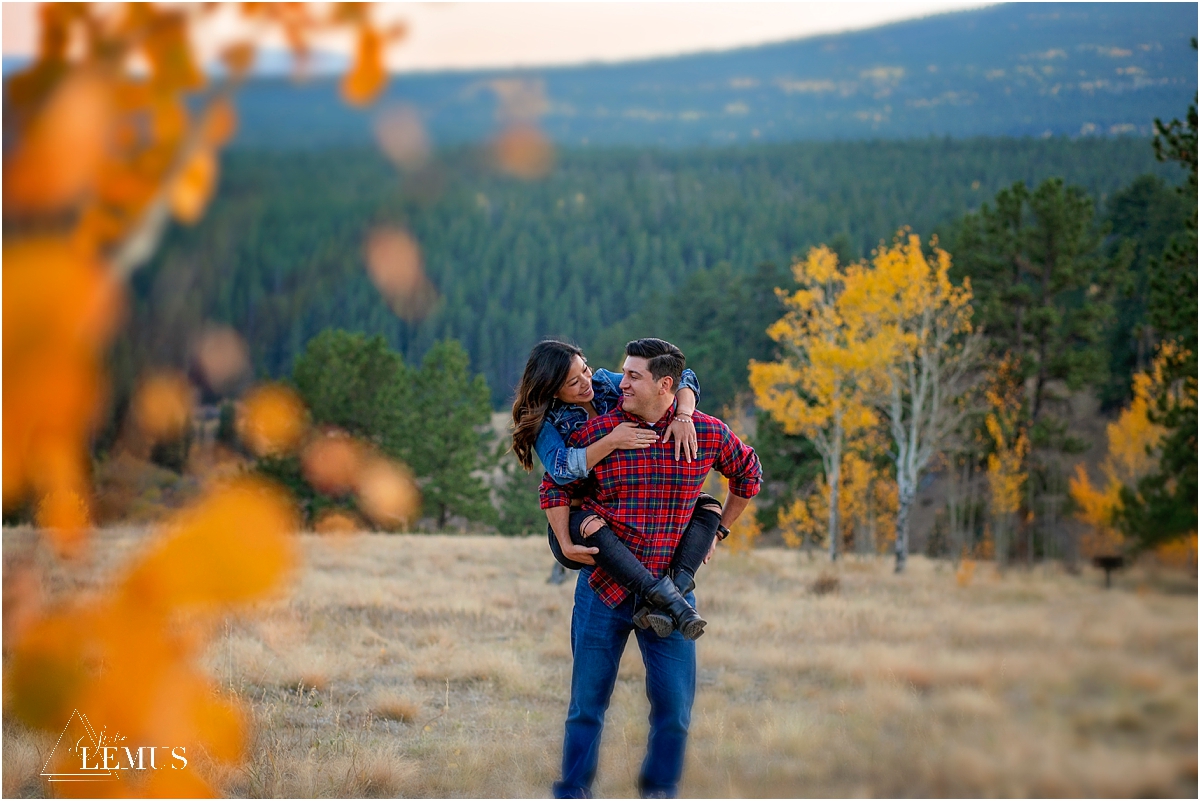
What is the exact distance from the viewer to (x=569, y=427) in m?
3.44

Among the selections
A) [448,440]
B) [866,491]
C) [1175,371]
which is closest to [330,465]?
[448,440]

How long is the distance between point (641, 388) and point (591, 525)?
1.80ft

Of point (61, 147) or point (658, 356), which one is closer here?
point (61, 147)

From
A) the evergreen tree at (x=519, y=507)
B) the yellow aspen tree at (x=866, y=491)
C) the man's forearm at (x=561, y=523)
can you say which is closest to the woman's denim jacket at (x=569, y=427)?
the man's forearm at (x=561, y=523)

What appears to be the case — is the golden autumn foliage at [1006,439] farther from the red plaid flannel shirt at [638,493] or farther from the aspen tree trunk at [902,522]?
the red plaid flannel shirt at [638,493]

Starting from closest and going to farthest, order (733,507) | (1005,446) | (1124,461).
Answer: (733,507)
(1005,446)
(1124,461)

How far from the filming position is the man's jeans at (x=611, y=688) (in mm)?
3338

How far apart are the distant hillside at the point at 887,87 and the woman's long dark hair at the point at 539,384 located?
5.30 meters

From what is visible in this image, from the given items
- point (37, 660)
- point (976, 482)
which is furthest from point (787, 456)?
point (37, 660)

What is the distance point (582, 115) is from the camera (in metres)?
105

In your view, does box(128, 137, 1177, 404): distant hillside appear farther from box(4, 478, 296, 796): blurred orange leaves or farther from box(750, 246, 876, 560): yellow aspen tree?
box(4, 478, 296, 796): blurred orange leaves

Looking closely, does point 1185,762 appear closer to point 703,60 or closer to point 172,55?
point 172,55

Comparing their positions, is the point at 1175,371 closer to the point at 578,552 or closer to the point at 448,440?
the point at 578,552

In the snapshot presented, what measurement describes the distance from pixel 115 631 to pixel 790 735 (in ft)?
14.9
